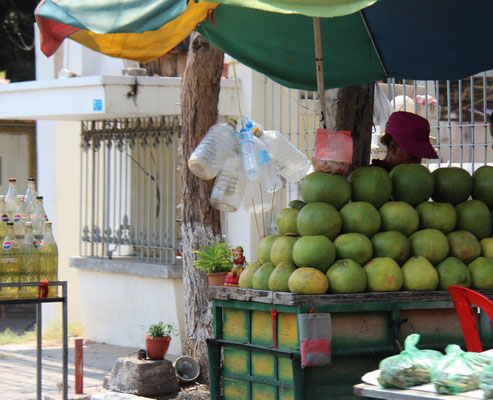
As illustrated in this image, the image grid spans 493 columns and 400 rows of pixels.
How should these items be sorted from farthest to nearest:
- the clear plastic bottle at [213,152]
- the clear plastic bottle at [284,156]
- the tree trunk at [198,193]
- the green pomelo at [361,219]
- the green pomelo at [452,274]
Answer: the tree trunk at [198,193] → the clear plastic bottle at [284,156] → the clear plastic bottle at [213,152] → the green pomelo at [361,219] → the green pomelo at [452,274]

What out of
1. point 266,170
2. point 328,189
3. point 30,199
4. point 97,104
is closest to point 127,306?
point 97,104

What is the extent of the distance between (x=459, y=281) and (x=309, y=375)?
94 cm

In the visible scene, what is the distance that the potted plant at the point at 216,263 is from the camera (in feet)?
21.2

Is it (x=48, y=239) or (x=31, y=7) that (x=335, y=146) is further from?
(x=31, y=7)

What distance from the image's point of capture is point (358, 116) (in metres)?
6.75

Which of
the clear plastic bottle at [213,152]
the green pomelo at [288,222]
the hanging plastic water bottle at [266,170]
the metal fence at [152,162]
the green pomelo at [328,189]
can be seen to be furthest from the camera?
the metal fence at [152,162]

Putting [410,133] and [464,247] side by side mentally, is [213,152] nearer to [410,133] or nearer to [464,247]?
[410,133]

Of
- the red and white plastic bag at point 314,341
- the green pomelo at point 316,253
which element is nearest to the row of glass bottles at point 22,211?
the green pomelo at point 316,253

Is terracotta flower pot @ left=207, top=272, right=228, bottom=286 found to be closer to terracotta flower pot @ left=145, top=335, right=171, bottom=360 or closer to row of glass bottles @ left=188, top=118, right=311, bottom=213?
row of glass bottles @ left=188, top=118, right=311, bottom=213

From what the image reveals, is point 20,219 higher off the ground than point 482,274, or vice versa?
point 20,219

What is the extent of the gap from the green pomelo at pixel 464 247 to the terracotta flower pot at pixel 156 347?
3.36 m

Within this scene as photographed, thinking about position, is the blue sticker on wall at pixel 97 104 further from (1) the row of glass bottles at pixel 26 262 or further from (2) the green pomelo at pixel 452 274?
(2) the green pomelo at pixel 452 274

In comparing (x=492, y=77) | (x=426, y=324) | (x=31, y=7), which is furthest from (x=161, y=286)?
(x=31, y=7)

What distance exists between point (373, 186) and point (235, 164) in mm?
1865
